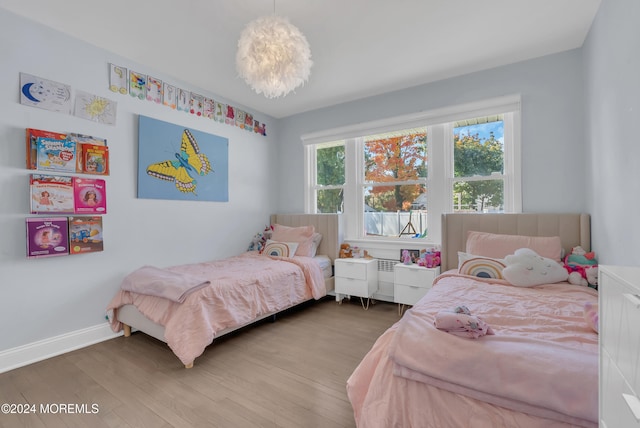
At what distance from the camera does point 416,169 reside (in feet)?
11.6

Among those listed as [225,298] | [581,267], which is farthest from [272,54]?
[581,267]

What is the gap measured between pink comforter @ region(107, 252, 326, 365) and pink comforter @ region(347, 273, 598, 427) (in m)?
1.30

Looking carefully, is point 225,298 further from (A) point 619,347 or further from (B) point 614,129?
(B) point 614,129

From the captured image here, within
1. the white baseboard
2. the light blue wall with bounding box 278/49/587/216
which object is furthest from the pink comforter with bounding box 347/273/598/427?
the white baseboard

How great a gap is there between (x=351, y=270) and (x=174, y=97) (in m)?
2.81

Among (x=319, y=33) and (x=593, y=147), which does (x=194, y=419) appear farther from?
(x=593, y=147)

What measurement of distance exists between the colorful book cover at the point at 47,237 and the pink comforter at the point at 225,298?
621 millimetres

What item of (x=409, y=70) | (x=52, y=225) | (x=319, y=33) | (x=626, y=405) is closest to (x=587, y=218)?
(x=409, y=70)

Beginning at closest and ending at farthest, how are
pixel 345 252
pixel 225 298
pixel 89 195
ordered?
pixel 225 298 → pixel 89 195 → pixel 345 252

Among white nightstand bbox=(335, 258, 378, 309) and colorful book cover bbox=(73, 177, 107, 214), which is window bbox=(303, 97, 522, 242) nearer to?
white nightstand bbox=(335, 258, 378, 309)

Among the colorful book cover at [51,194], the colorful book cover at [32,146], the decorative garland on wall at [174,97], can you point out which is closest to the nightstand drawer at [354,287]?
the decorative garland on wall at [174,97]

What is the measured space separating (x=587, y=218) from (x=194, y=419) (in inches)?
130

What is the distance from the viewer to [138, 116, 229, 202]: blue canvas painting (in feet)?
9.70

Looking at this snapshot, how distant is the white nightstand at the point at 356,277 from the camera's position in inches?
134
